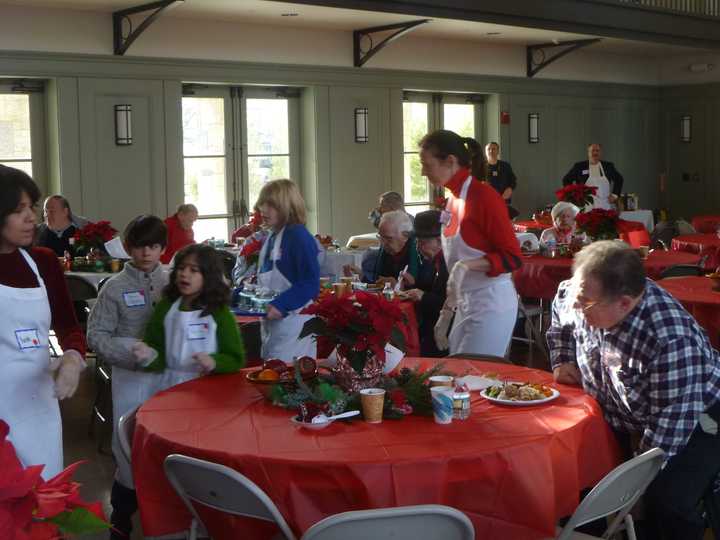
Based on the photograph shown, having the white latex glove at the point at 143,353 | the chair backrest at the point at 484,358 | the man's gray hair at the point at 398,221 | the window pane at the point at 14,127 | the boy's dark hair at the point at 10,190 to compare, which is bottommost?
the chair backrest at the point at 484,358

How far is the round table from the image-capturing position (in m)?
2.82

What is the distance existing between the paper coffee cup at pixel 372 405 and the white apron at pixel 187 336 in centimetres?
98

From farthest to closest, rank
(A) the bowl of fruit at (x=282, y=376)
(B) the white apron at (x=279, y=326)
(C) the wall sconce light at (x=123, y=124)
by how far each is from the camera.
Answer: (C) the wall sconce light at (x=123, y=124) < (B) the white apron at (x=279, y=326) < (A) the bowl of fruit at (x=282, y=376)

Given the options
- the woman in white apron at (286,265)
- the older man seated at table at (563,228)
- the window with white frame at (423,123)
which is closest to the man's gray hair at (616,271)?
the woman in white apron at (286,265)

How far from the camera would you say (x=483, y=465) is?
2.88 metres

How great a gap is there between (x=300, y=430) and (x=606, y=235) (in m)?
5.21

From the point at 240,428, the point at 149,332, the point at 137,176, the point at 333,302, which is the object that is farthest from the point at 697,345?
the point at 137,176

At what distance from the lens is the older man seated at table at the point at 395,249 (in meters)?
5.98

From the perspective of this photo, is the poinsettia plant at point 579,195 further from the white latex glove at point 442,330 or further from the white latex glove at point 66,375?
the white latex glove at point 66,375

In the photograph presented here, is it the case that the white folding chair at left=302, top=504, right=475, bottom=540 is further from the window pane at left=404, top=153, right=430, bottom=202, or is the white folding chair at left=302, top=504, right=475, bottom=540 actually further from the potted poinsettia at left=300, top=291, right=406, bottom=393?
the window pane at left=404, top=153, right=430, bottom=202

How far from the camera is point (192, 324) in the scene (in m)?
3.99

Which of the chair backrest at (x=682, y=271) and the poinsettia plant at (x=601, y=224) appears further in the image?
the poinsettia plant at (x=601, y=224)

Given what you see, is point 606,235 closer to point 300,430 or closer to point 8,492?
point 300,430

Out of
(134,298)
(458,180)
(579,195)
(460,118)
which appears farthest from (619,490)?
(460,118)
